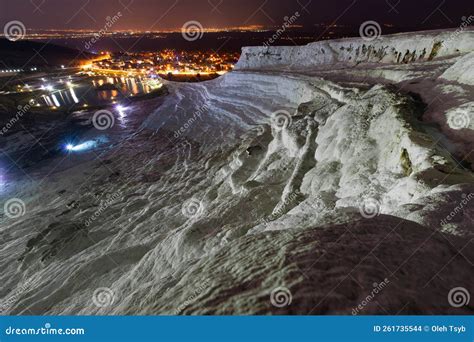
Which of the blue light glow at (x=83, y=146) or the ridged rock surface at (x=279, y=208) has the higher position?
the ridged rock surface at (x=279, y=208)

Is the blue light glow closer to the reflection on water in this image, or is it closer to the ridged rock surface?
the ridged rock surface

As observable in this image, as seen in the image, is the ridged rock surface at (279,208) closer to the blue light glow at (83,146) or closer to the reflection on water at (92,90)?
the blue light glow at (83,146)

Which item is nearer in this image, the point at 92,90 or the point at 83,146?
the point at 83,146

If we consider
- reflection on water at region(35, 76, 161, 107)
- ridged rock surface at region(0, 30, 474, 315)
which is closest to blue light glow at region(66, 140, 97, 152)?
ridged rock surface at region(0, 30, 474, 315)

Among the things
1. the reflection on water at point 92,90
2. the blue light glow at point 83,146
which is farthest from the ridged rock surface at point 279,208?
the reflection on water at point 92,90

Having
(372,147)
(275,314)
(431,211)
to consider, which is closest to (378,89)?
(372,147)

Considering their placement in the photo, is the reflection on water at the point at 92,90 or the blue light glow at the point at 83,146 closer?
the blue light glow at the point at 83,146

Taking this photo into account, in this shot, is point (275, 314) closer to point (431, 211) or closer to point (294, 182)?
point (431, 211)

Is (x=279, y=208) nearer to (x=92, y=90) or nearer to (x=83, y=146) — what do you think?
(x=83, y=146)

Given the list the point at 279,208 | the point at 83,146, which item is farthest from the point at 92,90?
the point at 279,208
